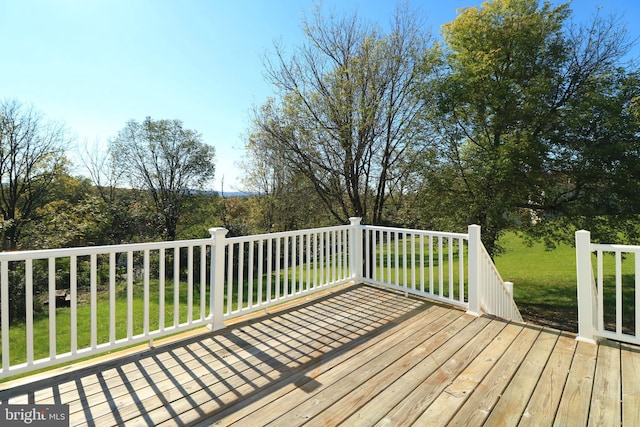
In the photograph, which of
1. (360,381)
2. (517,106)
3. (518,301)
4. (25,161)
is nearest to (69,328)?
(360,381)

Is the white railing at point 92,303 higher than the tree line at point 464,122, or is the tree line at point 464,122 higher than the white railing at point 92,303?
the tree line at point 464,122

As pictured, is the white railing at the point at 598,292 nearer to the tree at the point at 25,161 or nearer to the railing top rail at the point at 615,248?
the railing top rail at the point at 615,248

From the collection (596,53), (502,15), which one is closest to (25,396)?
(502,15)

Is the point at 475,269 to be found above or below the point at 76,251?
below

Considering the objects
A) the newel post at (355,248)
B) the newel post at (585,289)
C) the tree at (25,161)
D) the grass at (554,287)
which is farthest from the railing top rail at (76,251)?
the tree at (25,161)

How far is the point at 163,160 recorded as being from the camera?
13.3 metres

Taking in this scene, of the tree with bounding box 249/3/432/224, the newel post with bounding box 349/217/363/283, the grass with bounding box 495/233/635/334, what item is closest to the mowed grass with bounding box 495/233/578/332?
the grass with bounding box 495/233/635/334

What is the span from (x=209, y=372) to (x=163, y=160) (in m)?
12.9

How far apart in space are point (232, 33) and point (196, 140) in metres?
7.68

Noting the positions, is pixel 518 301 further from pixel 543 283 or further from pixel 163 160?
pixel 163 160

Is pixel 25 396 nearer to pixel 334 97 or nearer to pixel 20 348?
pixel 20 348

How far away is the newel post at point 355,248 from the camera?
442 cm

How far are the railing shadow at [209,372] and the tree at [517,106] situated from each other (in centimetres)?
427

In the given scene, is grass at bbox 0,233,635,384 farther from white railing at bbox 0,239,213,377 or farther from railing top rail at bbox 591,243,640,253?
railing top rail at bbox 591,243,640,253
